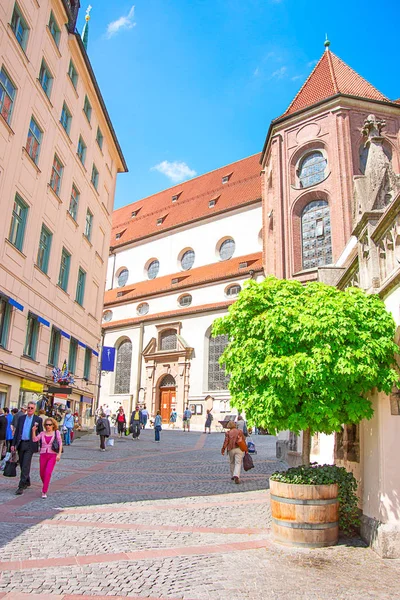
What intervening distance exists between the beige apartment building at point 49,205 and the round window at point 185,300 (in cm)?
1391

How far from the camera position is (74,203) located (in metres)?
21.0

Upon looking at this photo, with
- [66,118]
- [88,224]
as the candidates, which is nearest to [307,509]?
[66,118]

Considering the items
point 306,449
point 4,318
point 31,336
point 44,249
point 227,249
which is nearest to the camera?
point 306,449

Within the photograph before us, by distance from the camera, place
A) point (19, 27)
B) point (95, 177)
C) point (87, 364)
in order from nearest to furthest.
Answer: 1. point (19, 27)
2. point (87, 364)
3. point (95, 177)

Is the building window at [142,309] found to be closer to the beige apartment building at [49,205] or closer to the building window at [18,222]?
the beige apartment building at [49,205]

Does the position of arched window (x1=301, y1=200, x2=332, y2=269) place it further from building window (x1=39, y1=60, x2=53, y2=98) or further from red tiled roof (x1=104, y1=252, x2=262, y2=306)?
building window (x1=39, y1=60, x2=53, y2=98)

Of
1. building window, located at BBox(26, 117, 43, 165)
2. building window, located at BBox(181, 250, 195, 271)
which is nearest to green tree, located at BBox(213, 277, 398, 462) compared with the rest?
building window, located at BBox(26, 117, 43, 165)

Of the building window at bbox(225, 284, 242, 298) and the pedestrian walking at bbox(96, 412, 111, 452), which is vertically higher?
the building window at bbox(225, 284, 242, 298)

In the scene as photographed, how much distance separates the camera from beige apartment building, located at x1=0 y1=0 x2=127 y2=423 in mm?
14586

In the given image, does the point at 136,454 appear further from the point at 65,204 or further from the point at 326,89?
the point at 326,89

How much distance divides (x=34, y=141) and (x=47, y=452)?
12.2m

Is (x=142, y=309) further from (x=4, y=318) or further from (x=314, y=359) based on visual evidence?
(x=314, y=359)

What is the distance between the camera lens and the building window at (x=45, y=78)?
1758 cm

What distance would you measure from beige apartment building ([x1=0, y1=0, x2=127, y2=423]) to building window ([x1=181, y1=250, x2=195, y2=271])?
56.1 feet
